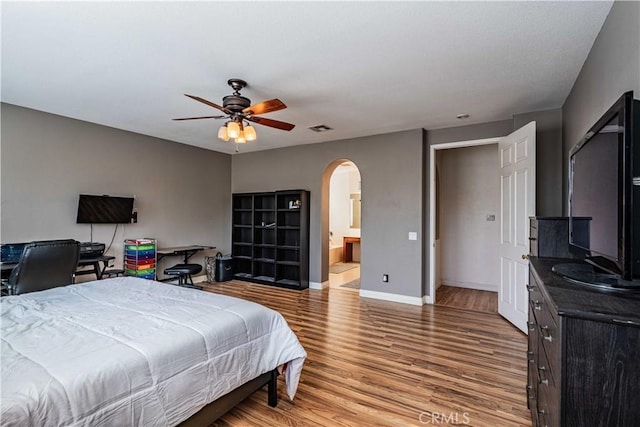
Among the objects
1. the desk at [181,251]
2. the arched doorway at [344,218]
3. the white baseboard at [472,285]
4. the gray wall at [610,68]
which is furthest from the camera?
Result: the arched doorway at [344,218]

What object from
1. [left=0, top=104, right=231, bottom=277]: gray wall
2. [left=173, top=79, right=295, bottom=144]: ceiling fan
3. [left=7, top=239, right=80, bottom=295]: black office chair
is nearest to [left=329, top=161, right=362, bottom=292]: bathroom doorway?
[left=0, top=104, right=231, bottom=277]: gray wall

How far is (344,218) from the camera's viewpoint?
363 inches

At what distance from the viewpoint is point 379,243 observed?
5.12 metres

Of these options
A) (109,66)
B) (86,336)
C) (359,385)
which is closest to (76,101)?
(109,66)

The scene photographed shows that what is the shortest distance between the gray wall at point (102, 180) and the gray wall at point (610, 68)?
5788mm

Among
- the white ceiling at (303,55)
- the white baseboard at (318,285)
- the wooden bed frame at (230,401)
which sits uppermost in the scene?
the white ceiling at (303,55)

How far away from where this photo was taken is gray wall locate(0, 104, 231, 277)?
12.7 ft

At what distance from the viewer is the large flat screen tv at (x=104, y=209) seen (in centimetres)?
439

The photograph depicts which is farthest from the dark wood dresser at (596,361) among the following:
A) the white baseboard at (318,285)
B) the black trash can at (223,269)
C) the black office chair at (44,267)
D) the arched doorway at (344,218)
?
the arched doorway at (344,218)

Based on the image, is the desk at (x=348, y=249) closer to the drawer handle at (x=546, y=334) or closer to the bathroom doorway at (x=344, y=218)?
the bathroom doorway at (x=344, y=218)

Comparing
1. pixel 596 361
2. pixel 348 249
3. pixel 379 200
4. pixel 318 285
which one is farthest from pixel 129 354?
pixel 348 249

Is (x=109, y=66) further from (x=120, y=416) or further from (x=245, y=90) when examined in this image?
(x=120, y=416)

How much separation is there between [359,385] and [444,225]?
4.39m

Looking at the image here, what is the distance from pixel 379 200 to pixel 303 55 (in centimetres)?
298
